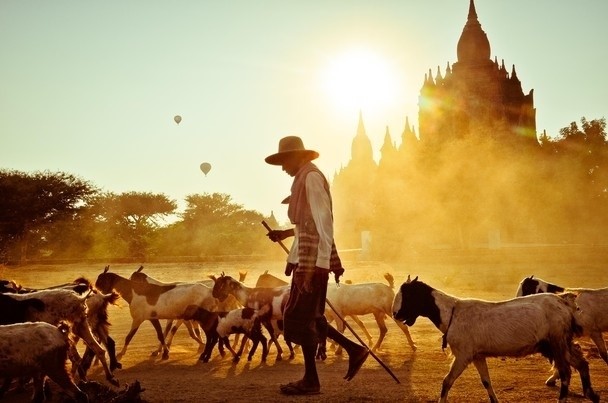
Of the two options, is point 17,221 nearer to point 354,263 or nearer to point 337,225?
point 354,263

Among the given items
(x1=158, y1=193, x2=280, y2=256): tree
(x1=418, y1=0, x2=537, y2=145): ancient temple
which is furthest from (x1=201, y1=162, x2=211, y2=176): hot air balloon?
(x1=418, y1=0, x2=537, y2=145): ancient temple

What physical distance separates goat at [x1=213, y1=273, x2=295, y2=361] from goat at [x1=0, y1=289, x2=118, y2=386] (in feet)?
12.4

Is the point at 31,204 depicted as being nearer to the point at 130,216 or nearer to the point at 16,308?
the point at 130,216

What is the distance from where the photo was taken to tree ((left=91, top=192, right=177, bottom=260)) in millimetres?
55188

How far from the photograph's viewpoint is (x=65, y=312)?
25.9 feet

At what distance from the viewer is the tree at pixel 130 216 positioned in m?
55.2

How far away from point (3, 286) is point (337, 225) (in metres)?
84.1

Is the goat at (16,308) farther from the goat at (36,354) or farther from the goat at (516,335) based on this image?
the goat at (516,335)

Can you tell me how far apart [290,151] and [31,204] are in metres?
42.7

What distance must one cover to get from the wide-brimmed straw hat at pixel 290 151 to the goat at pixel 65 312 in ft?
12.2

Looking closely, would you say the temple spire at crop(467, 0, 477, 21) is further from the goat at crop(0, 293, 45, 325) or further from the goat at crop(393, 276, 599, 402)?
the goat at crop(0, 293, 45, 325)

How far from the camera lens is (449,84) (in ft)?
187

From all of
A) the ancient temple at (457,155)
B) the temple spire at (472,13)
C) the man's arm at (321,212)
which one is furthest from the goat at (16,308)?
the temple spire at (472,13)

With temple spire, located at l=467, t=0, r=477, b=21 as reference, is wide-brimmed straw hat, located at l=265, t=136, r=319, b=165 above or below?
below
